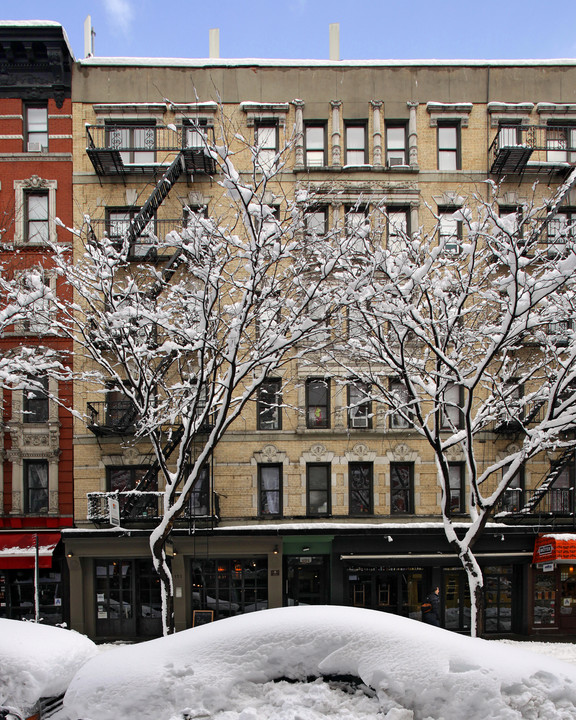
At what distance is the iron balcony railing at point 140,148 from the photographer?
18906 mm

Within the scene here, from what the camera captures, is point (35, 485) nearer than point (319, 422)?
Yes

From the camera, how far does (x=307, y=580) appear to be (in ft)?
63.6

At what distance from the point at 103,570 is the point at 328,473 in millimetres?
7666

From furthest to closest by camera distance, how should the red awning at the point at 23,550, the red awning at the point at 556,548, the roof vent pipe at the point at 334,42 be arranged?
the roof vent pipe at the point at 334,42 < the red awning at the point at 23,550 < the red awning at the point at 556,548

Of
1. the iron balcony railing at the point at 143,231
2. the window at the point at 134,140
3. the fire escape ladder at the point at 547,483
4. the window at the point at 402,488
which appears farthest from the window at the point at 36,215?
the fire escape ladder at the point at 547,483

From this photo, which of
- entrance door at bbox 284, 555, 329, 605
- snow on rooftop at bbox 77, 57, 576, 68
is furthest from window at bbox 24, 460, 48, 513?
snow on rooftop at bbox 77, 57, 576, 68

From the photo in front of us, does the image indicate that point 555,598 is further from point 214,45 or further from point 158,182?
point 214,45

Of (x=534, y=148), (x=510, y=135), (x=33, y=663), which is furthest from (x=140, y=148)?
(x=33, y=663)

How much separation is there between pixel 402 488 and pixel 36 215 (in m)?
14.8

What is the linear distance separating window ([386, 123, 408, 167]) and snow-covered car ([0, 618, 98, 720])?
17997 mm

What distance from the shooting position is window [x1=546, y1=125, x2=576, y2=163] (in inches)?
787

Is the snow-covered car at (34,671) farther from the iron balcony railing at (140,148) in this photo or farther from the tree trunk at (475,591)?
the iron balcony railing at (140,148)

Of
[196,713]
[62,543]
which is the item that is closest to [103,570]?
[62,543]

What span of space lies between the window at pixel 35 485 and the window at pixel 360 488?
9.66m
